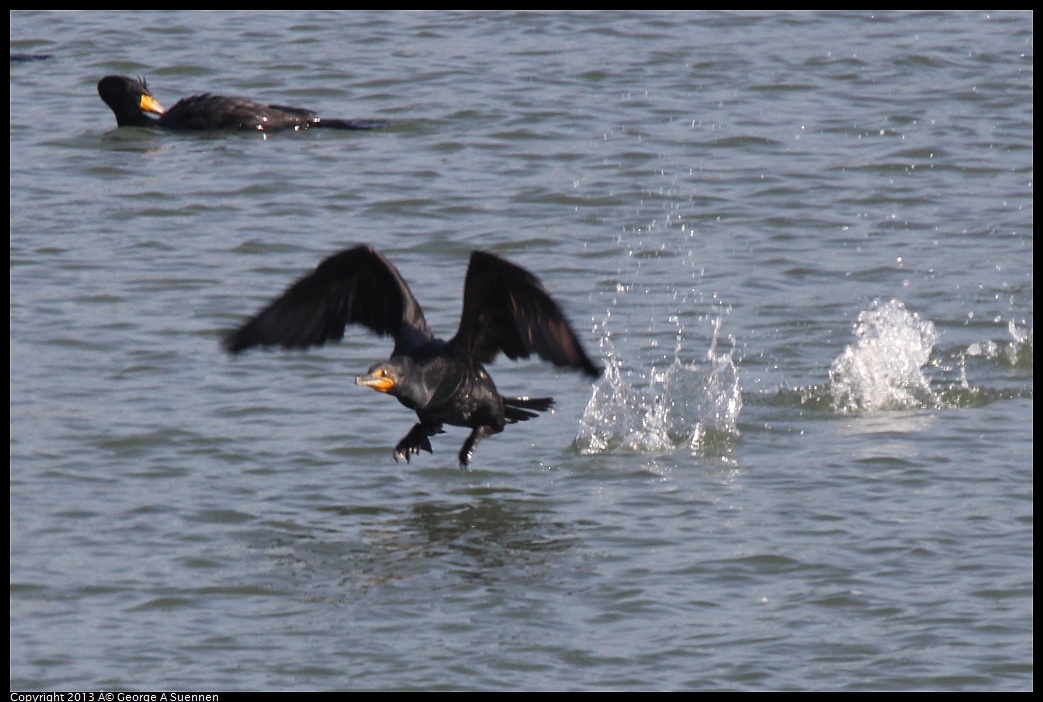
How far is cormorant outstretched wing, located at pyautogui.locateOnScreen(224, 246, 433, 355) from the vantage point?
7.48 m

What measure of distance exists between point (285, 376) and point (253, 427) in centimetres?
71

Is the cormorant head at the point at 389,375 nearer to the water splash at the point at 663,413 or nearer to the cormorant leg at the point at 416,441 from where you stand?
the cormorant leg at the point at 416,441

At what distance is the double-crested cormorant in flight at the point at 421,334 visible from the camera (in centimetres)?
715

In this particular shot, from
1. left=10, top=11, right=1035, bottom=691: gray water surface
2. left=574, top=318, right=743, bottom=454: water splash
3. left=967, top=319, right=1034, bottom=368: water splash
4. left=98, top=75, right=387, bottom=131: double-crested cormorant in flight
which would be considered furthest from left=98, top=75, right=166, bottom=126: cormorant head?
left=967, top=319, right=1034, bottom=368: water splash

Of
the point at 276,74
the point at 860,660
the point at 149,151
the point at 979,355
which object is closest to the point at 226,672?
the point at 860,660

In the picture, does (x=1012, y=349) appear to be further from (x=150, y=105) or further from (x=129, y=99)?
(x=129, y=99)

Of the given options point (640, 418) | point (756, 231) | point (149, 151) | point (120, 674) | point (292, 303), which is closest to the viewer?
point (120, 674)

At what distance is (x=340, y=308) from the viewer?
25.3ft

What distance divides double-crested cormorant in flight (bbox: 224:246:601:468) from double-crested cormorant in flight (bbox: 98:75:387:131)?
17.0 feet

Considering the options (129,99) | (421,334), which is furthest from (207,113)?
(421,334)

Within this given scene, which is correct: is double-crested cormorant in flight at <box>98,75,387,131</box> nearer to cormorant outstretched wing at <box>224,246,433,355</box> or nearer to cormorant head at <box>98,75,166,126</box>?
cormorant head at <box>98,75,166,126</box>

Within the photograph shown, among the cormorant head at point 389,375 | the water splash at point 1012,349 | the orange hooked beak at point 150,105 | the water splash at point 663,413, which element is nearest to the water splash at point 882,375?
the water splash at point 1012,349

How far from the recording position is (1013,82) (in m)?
13.8

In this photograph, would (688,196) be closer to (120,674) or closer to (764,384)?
(764,384)
